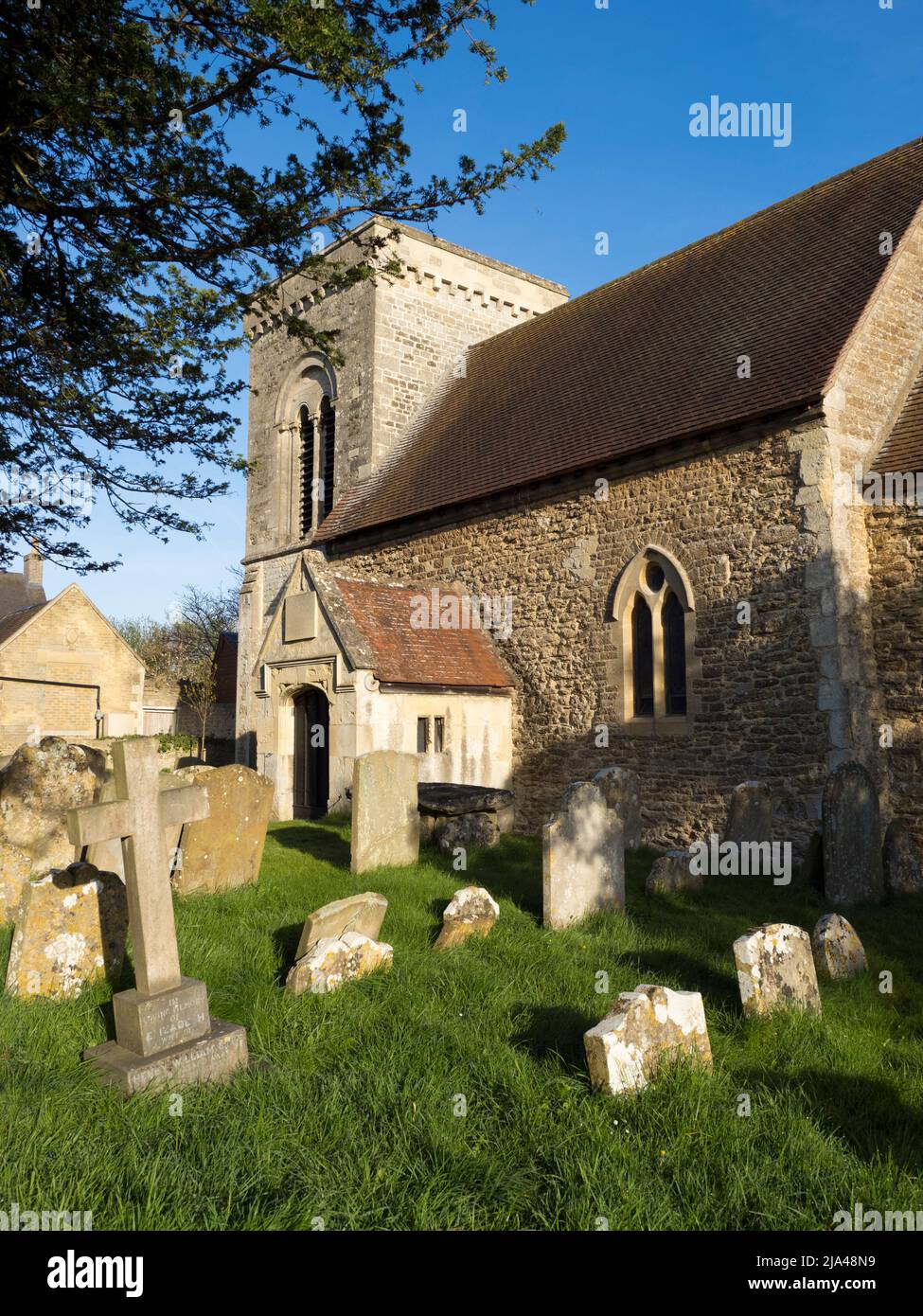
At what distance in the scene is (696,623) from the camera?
1148 centimetres

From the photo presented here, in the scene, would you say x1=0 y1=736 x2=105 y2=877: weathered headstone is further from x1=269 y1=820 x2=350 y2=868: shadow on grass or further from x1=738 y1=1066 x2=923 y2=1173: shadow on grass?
x1=738 y1=1066 x2=923 y2=1173: shadow on grass

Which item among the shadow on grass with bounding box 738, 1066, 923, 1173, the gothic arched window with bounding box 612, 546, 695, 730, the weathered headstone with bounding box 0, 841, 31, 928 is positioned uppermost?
the gothic arched window with bounding box 612, 546, 695, 730

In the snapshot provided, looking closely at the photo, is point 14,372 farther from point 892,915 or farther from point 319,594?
point 892,915

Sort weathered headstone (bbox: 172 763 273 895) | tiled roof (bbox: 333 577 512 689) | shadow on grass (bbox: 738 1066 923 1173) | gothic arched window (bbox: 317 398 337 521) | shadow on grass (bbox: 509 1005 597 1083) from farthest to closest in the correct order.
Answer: gothic arched window (bbox: 317 398 337 521)
tiled roof (bbox: 333 577 512 689)
weathered headstone (bbox: 172 763 273 895)
shadow on grass (bbox: 509 1005 597 1083)
shadow on grass (bbox: 738 1066 923 1173)

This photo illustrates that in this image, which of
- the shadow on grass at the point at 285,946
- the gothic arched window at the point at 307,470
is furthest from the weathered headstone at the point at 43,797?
the gothic arched window at the point at 307,470

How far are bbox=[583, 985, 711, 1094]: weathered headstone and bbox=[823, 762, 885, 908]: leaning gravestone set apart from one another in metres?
Result: 4.28

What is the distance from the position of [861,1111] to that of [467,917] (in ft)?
9.69

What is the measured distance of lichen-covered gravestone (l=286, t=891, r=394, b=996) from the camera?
201 inches

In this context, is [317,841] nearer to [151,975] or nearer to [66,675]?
[151,975]

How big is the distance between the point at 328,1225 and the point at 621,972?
9.22ft

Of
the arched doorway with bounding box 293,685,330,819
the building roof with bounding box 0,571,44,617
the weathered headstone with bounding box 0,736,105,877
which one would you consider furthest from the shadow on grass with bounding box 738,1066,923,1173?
the building roof with bounding box 0,571,44,617

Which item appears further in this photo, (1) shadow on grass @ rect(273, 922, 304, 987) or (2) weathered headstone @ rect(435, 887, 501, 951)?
(2) weathered headstone @ rect(435, 887, 501, 951)

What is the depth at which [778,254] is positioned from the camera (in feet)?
45.1
